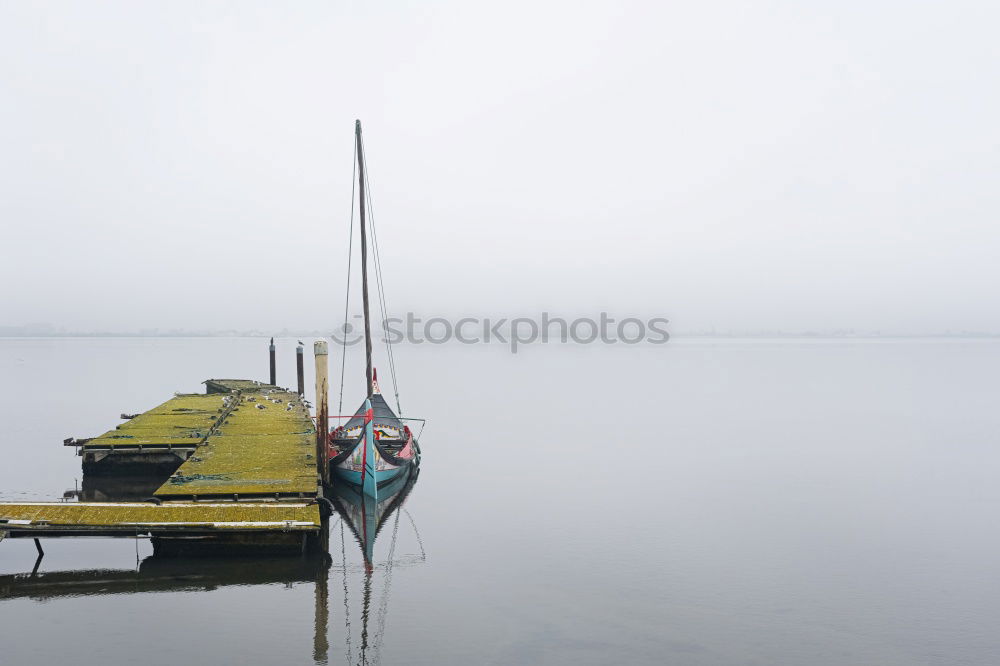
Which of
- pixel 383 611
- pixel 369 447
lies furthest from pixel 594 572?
pixel 369 447

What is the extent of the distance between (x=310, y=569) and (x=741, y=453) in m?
36.4

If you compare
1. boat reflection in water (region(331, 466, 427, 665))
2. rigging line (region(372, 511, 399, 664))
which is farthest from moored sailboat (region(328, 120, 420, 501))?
rigging line (region(372, 511, 399, 664))

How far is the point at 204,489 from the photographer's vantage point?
79.3ft

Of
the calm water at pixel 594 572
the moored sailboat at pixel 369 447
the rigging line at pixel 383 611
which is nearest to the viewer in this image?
the rigging line at pixel 383 611

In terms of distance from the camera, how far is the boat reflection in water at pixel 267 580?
18.8 metres

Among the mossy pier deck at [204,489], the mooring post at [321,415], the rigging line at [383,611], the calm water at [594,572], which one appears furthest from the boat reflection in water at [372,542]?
the mossy pier deck at [204,489]

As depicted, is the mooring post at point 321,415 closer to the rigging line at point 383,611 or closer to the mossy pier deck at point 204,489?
the mossy pier deck at point 204,489

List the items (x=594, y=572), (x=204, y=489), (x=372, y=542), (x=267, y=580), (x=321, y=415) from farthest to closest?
(x=321, y=415), (x=372, y=542), (x=204, y=489), (x=594, y=572), (x=267, y=580)

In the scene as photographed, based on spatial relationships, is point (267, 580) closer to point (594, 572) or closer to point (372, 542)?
point (372, 542)

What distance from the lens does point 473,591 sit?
22.0 meters

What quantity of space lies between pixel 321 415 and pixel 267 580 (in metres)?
10.3

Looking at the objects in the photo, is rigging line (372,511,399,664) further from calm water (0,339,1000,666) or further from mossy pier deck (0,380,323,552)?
mossy pier deck (0,380,323,552)

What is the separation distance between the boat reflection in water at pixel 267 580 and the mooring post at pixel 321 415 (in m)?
Result: 5.25

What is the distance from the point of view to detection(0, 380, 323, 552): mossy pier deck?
69.6 feet
